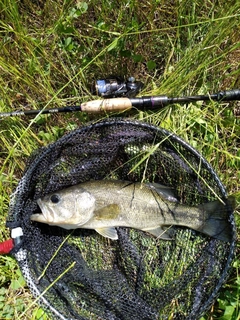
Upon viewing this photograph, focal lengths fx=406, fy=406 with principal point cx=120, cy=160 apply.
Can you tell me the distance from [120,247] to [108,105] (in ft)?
3.22

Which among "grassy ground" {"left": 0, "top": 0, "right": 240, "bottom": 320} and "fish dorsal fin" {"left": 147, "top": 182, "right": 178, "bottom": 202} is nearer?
"fish dorsal fin" {"left": 147, "top": 182, "right": 178, "bottom": 202}

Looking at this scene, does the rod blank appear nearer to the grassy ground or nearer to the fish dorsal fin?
the grassy ground

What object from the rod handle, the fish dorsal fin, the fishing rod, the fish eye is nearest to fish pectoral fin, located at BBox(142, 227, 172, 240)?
the fish dorsal fin

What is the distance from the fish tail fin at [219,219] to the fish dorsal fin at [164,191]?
223mm

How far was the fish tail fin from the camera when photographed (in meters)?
2.56

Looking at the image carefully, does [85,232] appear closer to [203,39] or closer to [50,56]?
[50,56]

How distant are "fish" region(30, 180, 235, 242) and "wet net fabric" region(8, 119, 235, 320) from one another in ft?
0.29

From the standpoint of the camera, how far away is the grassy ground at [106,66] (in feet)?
9.47

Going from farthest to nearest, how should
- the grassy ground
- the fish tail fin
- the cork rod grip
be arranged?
the grassy ground < the cork rod grip < the fish tail fin

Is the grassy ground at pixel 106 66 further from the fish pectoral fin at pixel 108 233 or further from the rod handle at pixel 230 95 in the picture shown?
the fish pectoral fin at pixel 108 233

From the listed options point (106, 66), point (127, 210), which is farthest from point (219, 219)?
point (106, 66)

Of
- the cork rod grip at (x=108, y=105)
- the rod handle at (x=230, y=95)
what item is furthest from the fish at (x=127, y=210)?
the rod handle at (x=230, y=95)

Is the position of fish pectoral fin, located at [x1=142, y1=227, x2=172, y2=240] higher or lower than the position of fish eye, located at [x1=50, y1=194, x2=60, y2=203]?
lower

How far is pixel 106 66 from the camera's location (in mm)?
2975
